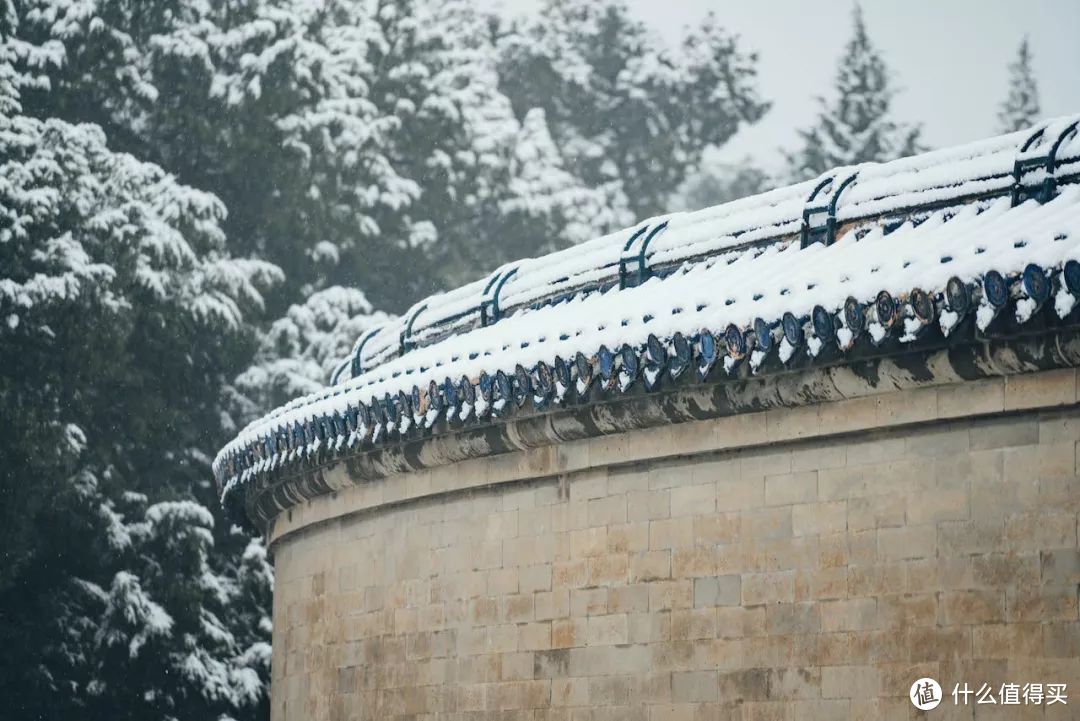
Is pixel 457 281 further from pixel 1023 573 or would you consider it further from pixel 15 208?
pixel 1023 573

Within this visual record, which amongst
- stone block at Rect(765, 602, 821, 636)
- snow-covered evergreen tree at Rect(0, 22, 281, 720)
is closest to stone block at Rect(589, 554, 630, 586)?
stone block at Rect(765, 602, 821, 636)

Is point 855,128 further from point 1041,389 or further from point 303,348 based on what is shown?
point 1041,389

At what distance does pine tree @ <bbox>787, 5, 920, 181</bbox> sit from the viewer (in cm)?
4712

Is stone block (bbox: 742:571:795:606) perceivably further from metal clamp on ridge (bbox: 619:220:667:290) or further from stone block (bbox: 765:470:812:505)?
metal clamp on ridge (bbox: 619:220:667:290)

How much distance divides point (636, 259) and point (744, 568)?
252 centimetres

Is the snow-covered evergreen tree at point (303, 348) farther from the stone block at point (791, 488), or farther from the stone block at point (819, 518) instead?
the stone block at point (819, 518)

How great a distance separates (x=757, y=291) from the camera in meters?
9.95

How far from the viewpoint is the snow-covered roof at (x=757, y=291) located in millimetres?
8867

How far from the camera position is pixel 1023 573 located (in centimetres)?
916

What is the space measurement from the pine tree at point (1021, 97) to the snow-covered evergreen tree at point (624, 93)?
1464cm

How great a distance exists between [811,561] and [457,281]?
23.2m

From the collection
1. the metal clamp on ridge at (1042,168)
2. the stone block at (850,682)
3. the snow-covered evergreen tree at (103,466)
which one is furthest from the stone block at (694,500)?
the snow-covered evergreen tree at (103,466)

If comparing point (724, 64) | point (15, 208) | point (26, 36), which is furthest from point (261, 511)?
point (724, 64)

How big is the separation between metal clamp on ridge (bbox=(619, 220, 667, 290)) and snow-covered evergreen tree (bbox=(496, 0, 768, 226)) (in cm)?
2900
